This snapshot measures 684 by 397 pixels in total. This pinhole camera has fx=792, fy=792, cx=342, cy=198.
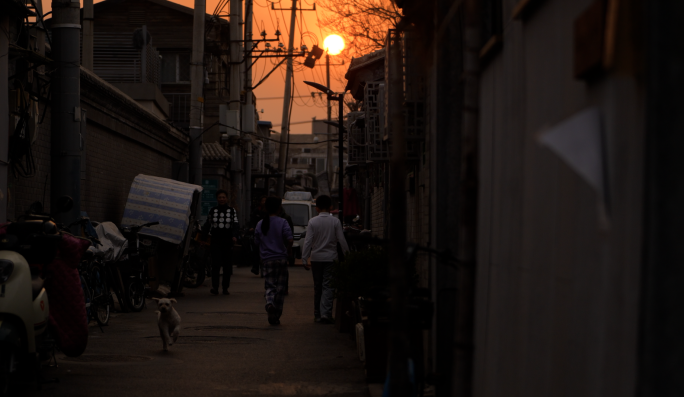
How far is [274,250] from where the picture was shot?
12.5 meters

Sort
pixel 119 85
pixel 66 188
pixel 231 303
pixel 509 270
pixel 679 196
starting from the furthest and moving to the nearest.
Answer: pixel 119 85 → pixel 231 303 → pixel 66 188 → pixel 509 270 → pixel 679 196

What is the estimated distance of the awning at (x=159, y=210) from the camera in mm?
15141

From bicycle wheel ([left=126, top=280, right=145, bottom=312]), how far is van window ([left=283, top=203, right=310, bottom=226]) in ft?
61.7

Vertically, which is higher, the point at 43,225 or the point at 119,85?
the point at 119,85

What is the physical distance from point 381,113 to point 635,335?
10.5 metres

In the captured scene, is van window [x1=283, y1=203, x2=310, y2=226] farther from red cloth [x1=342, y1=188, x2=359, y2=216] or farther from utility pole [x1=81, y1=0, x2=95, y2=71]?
utility pole [x1=81, y1=0, x2=95, y2=71]

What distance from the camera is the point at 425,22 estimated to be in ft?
19.2

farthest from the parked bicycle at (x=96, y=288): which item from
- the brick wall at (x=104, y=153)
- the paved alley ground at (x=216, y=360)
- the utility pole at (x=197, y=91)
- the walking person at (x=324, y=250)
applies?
the utility pole at (x=197, y=91)

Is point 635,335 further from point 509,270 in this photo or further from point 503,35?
point 503,35

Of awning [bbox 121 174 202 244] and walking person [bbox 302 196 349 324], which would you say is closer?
walking person [bbox 302 196 349 324]

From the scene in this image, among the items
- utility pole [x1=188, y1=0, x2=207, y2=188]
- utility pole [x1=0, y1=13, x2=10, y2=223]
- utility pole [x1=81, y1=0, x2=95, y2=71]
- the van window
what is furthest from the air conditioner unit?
utility pole [x1=0, y1=13, x2=10, y2=223]

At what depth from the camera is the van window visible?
107ft

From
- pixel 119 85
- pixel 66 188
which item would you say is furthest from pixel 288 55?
pixel 66 188

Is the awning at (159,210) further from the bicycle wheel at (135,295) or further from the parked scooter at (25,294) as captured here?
the parked scooter at (25,294)
